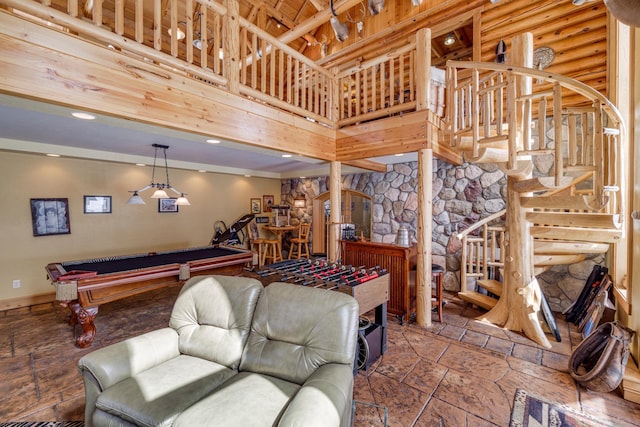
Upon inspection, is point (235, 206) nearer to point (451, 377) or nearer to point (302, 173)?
point (302, 173)

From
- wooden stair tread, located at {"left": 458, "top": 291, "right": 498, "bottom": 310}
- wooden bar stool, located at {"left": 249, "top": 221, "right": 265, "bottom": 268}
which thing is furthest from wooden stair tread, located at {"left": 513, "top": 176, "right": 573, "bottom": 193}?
wooden bar stool, located at {"left": 249, "top": 221, "right": 265, "bottom": 268}

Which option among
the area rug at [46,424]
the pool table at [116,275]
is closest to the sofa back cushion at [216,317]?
the area rug at [46,424]

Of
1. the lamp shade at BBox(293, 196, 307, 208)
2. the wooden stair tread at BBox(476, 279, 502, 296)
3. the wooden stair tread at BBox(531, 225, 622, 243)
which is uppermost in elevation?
the lamp shade at BBox(293, 196, 307, 208)

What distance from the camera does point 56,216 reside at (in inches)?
187

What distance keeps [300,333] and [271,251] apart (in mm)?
6061

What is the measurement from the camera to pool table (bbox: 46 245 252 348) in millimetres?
2922

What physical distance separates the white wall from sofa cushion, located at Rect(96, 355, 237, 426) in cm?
462

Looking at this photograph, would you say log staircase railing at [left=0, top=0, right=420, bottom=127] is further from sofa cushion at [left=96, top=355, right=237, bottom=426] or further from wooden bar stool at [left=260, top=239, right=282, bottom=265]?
wooden bar stool at [left=260, top=239, right=282, bottom=265]

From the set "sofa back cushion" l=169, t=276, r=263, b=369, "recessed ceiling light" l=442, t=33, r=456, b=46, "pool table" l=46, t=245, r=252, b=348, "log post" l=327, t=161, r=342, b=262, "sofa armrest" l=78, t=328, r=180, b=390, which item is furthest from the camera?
"recessed ceiling light" l=442, t=33, r=456, b=46

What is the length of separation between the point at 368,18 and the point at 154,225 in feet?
21.0

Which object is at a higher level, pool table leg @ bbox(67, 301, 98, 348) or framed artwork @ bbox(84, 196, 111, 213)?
framed artwork @ bbox(84, 196, 111, 213)

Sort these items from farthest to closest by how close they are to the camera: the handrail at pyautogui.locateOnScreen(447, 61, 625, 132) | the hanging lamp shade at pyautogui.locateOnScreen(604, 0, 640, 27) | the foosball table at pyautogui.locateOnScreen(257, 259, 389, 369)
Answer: the foosball table at pyautogui.locateOnScreen(257, 259, 389, 369) < the handrail at pyautogui.locateOnScreen(447, 61, 625, 132) < the hanging lamp shade at pyautogui.locateOnScreen(604, 0, 640, 27)

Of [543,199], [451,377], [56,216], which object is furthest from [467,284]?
[56,216]

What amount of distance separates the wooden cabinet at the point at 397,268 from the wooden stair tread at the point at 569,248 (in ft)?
5.01
